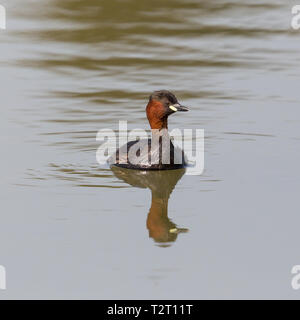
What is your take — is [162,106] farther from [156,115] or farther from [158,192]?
[158,192]

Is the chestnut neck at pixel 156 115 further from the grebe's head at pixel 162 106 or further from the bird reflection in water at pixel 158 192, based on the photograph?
the bird reflection in water at pixel 158 192

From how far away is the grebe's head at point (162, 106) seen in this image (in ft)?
36.8

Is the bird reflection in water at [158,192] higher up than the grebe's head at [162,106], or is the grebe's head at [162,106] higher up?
the grebe's head at [162,106]

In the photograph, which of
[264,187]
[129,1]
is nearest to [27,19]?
[129,1]

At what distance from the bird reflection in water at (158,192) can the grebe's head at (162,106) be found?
75cm

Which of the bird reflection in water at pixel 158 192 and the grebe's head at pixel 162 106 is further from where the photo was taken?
the grebe's head at pixel 162 106

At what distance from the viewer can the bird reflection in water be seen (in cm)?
842

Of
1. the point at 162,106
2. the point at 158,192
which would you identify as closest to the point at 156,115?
the point at 162,106

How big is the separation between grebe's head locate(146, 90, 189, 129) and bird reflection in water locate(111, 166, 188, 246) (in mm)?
746

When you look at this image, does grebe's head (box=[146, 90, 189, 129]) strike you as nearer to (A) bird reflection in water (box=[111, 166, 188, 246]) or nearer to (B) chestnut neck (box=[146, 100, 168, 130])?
(B) chestnut neck (box=[146, 100, 168, 130])

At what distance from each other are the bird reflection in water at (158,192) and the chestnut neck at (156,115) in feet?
2.33

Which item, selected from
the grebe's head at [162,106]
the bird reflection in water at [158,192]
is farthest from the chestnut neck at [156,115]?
the bird reflection in water at [158,192]

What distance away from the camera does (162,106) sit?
11.3m

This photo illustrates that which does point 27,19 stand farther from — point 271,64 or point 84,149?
point 84,149
